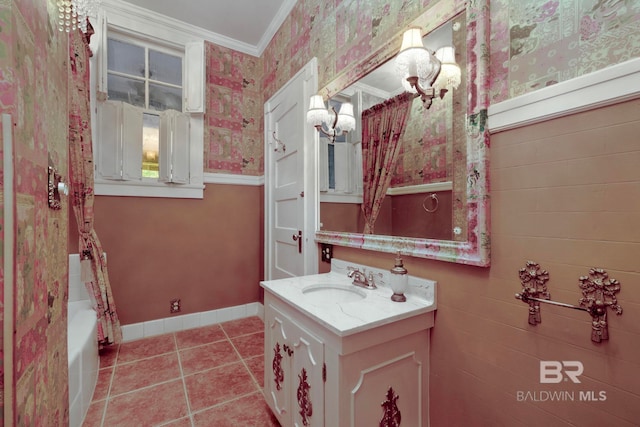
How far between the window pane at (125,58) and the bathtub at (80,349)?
179 cm

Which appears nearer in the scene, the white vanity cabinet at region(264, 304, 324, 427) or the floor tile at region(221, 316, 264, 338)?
the white vanity cabinet at region(264, 304, 324, 427)

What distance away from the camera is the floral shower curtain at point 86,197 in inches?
78.6

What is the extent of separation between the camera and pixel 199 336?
2.62m

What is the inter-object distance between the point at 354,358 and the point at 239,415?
3.58ft

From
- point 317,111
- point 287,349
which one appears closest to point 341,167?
point 317,111

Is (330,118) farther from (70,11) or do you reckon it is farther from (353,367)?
(353,367)

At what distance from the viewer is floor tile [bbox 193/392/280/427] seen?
1542 mm

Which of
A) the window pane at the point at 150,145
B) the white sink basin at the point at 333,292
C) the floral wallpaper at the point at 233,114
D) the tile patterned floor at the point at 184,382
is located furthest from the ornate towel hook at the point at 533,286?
the window pane at the point at 150,145

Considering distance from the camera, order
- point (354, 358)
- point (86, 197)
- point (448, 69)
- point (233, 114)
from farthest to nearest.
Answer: point (233, 114), point (86, 197), point (448, 69), point (354, 358)

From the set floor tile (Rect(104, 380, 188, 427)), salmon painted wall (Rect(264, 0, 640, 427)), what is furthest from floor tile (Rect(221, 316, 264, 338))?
salmon painted wall (Rect(264, 0, 640, 427))

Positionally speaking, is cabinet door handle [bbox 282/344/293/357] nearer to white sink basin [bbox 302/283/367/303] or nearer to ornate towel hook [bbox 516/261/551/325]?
white sink basin [bbox 302/283/367/303]

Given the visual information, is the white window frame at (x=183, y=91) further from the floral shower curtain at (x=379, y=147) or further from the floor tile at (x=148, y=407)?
the floral shower curtain at (x=379, y=147)

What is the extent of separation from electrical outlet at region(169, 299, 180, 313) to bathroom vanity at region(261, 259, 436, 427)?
177cm

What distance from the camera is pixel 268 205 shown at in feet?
9.28
